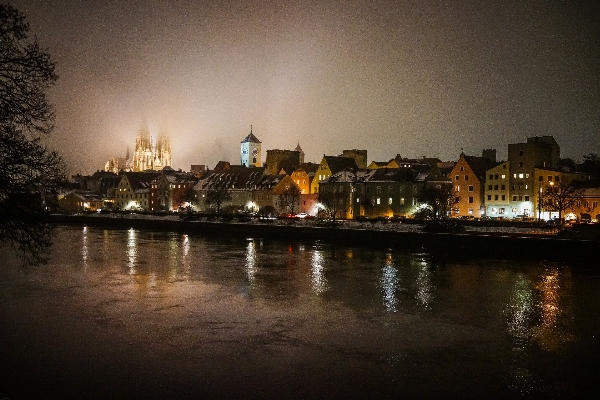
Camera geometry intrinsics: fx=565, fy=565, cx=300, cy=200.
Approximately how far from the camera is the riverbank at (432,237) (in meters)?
43.9

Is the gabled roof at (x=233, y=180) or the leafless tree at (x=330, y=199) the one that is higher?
the gabled roof at (x=233, y=180)

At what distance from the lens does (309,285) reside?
31156mm

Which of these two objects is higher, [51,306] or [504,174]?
[504,174]

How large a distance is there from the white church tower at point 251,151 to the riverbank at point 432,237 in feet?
278

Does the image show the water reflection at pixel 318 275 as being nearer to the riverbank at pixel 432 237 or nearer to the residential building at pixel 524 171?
the riverbank at pixel 432 237

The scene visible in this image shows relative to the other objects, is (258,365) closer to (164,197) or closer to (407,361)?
(407,361)

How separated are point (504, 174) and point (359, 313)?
6563 cm

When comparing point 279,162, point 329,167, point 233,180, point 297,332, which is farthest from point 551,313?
point 279,162

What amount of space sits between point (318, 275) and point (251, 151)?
137186 millimetres

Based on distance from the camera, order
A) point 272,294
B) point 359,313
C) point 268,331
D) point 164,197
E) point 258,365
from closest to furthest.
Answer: point 258,365
point 268,331
point 359,313
point 272,294
point 164,197

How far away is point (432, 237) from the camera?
5334 centimetres

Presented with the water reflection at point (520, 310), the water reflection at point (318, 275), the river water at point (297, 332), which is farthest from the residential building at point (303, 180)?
the water reflection at point (520, 310)

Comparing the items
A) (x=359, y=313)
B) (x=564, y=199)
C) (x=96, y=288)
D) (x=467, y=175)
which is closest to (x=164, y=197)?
(x=467, y=175)

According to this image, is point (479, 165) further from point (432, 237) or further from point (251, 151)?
point (251, 151)
